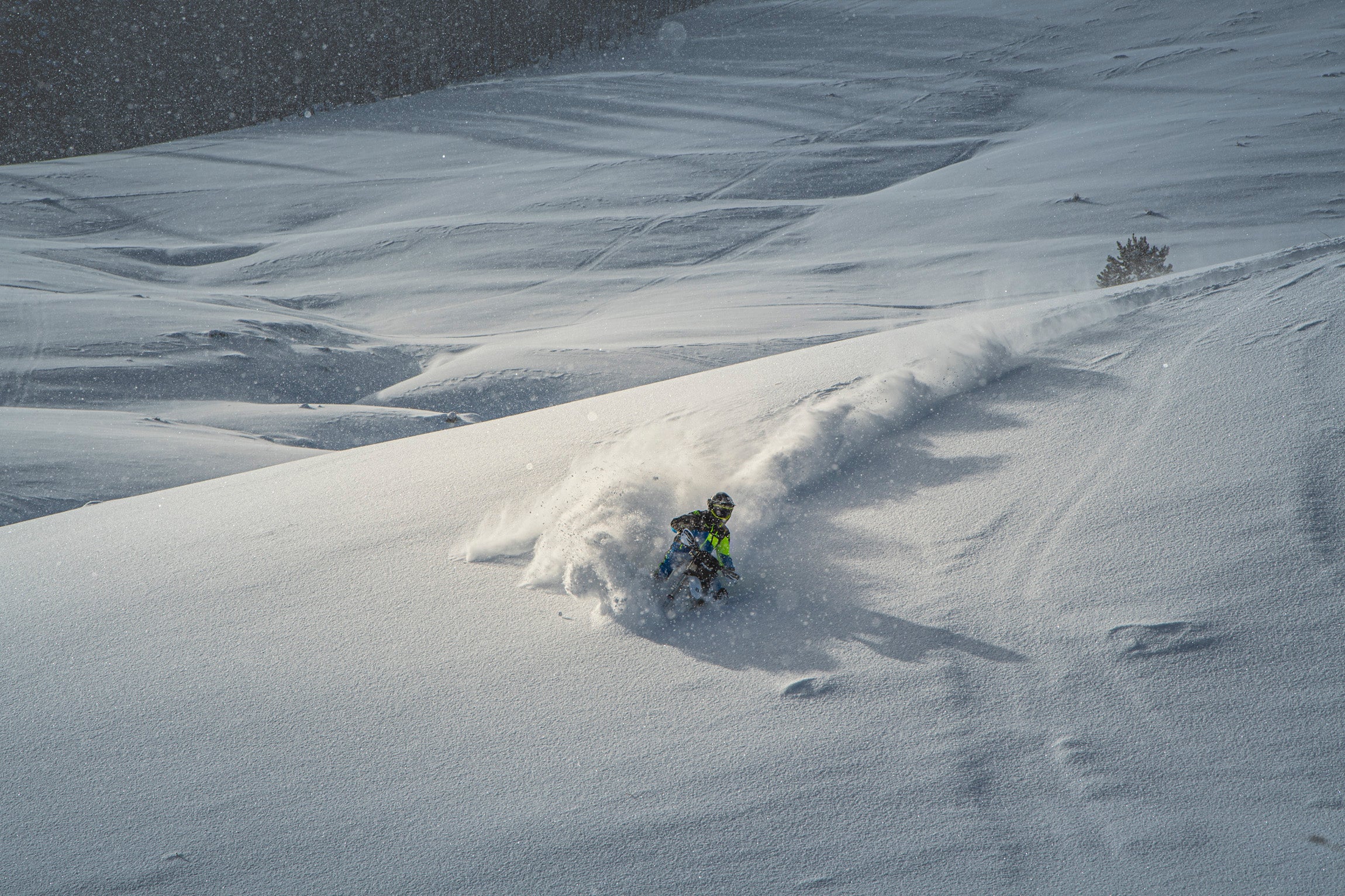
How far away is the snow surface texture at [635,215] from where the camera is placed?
26.2ft

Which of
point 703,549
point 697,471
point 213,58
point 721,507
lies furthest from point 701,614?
point 213,58

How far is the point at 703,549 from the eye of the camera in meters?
2.70

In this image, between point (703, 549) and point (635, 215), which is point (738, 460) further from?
point (635, 215)

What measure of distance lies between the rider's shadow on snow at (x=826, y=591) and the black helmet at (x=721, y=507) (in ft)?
0.98

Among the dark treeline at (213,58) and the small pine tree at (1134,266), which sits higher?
the dark treeline at (213,58)

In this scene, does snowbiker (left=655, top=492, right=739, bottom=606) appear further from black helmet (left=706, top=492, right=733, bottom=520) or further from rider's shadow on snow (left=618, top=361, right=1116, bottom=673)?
rider's shadow on snow (left=618, top=361, right=1116, bottom=673)

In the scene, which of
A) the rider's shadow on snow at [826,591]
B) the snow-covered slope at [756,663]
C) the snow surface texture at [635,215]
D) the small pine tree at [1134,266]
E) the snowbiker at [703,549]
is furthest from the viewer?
the small pine tree at [1134,266]

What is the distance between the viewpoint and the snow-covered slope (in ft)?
6.36

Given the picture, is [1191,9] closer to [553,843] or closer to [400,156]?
[400,156]

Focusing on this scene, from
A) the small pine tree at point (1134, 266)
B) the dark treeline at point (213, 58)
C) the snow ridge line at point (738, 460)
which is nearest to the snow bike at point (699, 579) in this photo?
the snow ridge line at point (738, 460)

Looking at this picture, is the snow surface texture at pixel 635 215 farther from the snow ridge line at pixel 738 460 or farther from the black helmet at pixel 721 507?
the black helmet at pixel 721 507

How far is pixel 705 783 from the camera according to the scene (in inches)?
83.3

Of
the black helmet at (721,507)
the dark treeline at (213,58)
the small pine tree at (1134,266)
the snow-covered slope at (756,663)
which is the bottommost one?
the snow-covered slope at (756,663)

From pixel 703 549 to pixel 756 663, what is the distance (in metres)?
0.39
